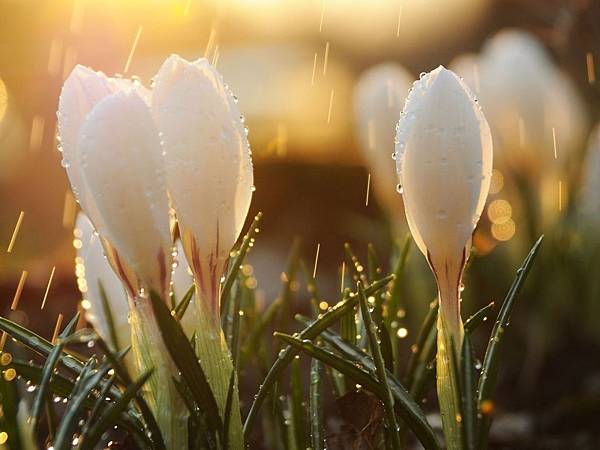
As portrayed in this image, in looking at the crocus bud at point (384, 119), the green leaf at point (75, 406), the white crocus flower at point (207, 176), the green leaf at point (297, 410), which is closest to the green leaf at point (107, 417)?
the green leaf at point (75, 406)

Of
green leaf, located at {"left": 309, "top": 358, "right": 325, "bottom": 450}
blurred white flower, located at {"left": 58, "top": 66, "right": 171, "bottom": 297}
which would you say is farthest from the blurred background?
blurred white flower, located at {"left": 58, "top": 66, "right": 171, "bottom": 297}

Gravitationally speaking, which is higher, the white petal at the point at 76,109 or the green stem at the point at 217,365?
the white petal at the point at 76,109

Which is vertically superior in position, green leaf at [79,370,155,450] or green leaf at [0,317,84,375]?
green leaf at [0,317,84,375]

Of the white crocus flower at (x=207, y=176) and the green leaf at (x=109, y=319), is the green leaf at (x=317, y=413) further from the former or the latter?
the green leaf at (x=109, y=319)

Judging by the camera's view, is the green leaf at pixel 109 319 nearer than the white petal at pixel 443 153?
No

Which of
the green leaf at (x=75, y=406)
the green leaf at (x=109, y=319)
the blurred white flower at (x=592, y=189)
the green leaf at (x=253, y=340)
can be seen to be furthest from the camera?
the blurred white flower at (x=592, y=189)

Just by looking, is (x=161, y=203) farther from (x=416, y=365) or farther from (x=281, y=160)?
(x=281, y=160)

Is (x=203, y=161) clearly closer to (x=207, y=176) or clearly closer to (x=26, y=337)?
(x=207, y=176)

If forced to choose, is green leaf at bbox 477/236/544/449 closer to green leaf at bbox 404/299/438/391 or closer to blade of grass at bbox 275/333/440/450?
blade of grass at bbox 275/333/440/450
